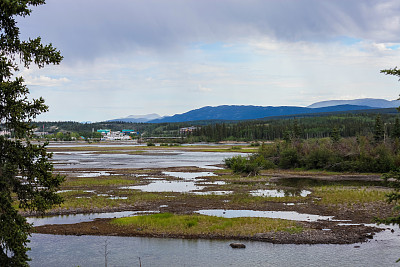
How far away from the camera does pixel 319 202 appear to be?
143ft

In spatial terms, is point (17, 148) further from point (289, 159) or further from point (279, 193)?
point (289, 159)

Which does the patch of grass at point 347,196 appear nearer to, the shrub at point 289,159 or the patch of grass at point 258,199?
the patch of grass at point 258,199

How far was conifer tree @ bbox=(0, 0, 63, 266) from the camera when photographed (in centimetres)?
1297

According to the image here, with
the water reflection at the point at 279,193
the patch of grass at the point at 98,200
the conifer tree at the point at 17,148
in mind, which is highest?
the conifer tree at the point at 17,148

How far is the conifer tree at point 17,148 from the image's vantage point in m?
13.0

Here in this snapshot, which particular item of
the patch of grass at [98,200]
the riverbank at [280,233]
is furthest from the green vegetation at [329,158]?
the riverbank at [280,233]

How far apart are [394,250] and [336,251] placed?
3.75 metres

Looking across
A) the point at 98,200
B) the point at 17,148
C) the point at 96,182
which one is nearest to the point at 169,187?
the point at 96,182

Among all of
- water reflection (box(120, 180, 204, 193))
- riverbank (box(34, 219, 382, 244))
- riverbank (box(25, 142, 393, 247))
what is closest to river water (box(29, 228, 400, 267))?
riverbank (box(34, 219, 382, 244))

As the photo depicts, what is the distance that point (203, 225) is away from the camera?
32.7m

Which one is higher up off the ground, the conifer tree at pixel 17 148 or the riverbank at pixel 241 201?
the conifer tree at pixel 17 148

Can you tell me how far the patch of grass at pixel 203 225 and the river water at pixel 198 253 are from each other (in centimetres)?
173

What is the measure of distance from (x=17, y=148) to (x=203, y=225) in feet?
69.7

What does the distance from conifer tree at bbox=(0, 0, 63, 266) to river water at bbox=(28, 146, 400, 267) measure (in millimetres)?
11804
